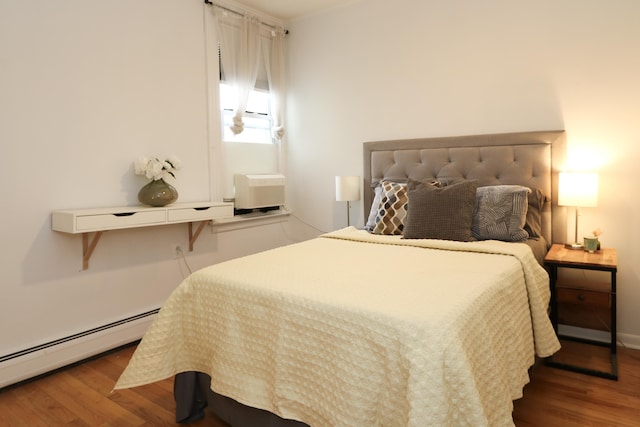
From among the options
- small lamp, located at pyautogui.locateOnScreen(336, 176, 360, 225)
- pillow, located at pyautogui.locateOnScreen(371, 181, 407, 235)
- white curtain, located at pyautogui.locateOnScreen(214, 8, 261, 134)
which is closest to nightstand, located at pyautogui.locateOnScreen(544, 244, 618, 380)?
pillow, located at pyautogui.locateOnScreen(371, 181, 407, 235)

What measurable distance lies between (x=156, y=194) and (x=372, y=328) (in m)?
1.97

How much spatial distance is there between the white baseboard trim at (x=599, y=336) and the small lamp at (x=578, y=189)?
1.96 feet

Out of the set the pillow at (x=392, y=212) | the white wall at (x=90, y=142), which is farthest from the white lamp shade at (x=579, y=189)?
the white wall at (x=90, y=142)

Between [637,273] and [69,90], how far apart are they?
3.68m

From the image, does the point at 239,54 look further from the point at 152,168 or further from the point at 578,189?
the point at 578,189

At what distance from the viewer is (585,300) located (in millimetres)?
2438

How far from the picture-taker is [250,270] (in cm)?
197

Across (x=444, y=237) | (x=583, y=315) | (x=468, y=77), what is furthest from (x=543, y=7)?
(x=583, y=315)

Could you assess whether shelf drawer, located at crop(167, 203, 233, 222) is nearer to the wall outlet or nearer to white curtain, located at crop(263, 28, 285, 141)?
the wall outlet

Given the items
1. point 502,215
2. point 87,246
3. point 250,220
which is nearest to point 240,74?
point 250,220

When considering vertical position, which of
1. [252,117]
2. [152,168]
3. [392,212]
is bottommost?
[392,212]

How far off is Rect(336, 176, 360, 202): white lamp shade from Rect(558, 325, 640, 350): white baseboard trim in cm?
178

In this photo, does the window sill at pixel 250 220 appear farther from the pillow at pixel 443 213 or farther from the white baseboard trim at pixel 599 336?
the white baseboard trim at pixel 599 336

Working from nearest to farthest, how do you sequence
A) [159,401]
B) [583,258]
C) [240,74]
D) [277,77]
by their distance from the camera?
[159,401] < [583,258] < [240,74] < [277,77]
